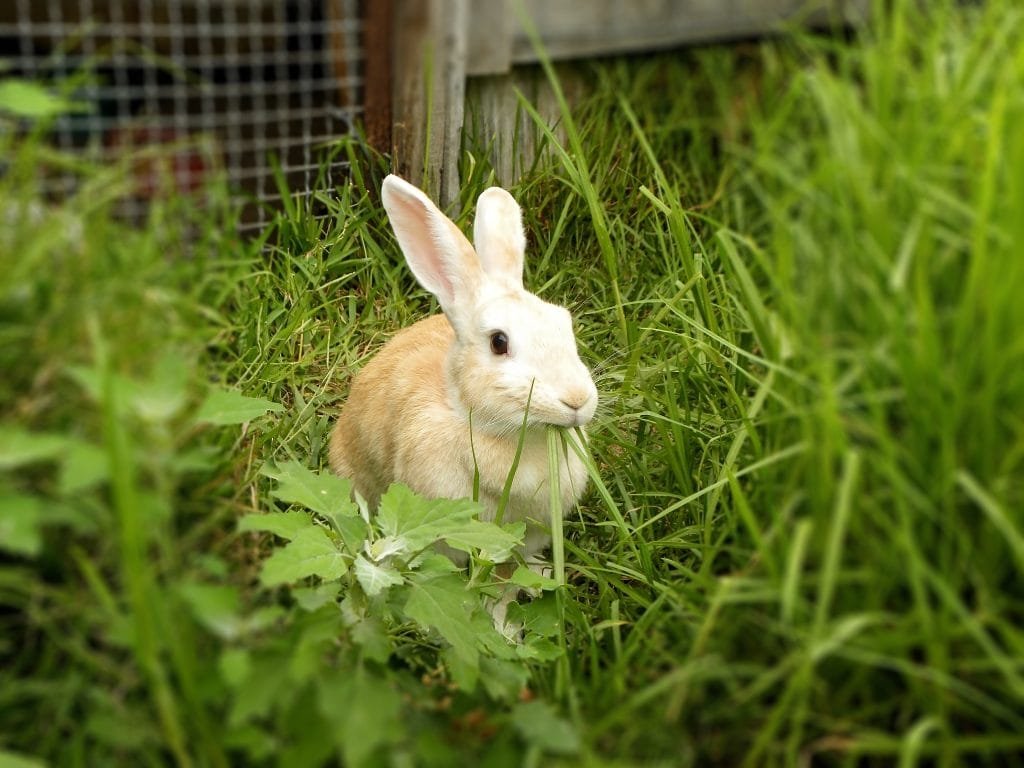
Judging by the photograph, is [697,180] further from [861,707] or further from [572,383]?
[861,707]

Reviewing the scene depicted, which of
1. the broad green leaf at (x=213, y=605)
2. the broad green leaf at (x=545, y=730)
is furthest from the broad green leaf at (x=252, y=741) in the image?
the broad green leaf at (x=545, y=730)

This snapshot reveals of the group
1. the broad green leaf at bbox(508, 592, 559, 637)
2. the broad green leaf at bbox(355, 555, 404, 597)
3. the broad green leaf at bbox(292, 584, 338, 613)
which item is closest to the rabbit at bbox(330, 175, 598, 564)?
the broad green leaf at bbox(508, 592, 559, 637)

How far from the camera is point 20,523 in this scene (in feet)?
5.42

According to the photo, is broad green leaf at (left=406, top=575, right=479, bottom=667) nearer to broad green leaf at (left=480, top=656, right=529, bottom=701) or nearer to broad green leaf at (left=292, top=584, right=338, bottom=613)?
broad green leaf at (left=480, top=656, right=529, bottom=701)

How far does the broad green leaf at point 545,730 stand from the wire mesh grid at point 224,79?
181 centimetres

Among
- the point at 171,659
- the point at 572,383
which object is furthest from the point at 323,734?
the point at 572,383

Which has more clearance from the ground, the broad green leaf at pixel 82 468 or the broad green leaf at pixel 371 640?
the broad green leaf at pixel 82 468

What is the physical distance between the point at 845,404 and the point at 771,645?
1.29 feet

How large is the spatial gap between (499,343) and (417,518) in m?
0.68

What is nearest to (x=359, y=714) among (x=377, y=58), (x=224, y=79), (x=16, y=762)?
(x=16, y=762)

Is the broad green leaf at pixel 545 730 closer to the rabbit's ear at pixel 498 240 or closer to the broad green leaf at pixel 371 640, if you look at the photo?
the broad green leaf at pixel 371 640

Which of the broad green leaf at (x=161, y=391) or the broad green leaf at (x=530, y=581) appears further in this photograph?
the broad green leaf at (x=530, y=581)

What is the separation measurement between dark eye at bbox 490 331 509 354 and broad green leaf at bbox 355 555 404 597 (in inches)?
30.2

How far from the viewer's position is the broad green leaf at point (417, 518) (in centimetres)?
234
